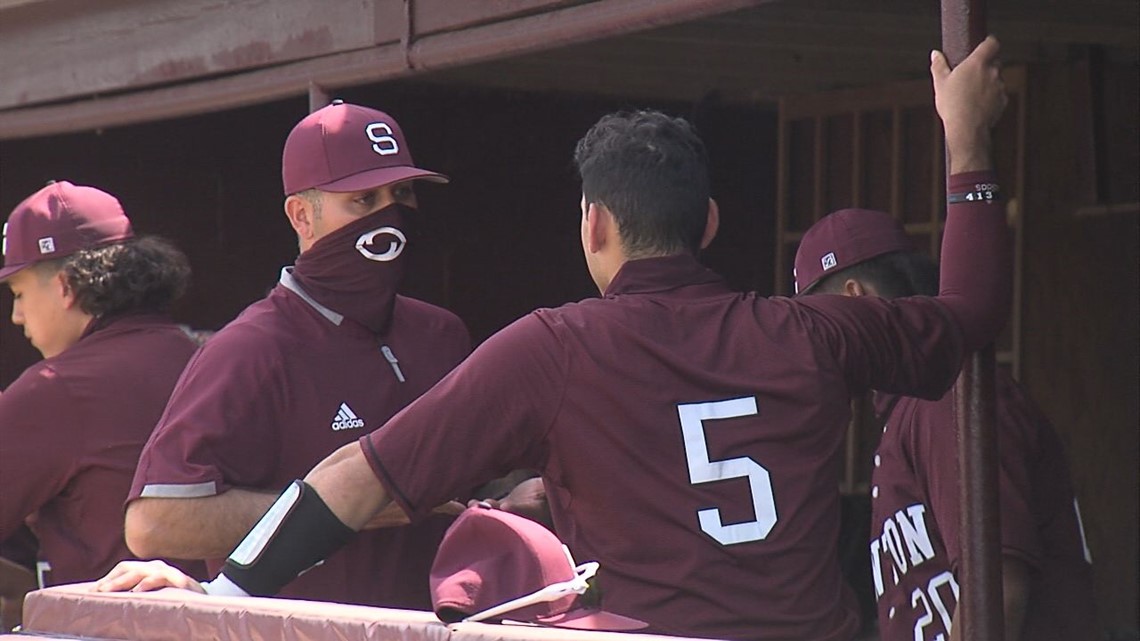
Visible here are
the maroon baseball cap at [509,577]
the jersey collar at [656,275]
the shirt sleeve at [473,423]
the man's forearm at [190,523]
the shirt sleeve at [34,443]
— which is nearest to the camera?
the maroon baseball cap at [509,577]

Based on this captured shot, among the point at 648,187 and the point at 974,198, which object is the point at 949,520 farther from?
the point at 648,187

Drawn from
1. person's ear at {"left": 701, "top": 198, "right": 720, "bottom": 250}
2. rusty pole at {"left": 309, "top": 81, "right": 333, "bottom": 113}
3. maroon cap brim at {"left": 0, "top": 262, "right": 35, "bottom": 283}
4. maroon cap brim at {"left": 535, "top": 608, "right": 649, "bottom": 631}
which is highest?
rusty pole at {"left": 309, "top": 81, "right": 333, "bottom": 113}

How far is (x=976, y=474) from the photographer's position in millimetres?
2711

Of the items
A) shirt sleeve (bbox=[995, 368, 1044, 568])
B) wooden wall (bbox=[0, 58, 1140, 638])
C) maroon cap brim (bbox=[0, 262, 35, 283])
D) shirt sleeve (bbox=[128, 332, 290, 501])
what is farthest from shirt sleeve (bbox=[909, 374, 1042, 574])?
wooden wall (bbox=[0, 58, 1140, 638])

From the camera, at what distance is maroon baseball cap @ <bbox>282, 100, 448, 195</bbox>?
3.48m

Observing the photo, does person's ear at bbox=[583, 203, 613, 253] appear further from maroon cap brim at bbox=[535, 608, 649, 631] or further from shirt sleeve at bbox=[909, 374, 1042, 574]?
shirt sleeve at bbox=[909, 374, 1042, 574]

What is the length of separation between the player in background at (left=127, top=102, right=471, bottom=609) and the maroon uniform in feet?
2.77

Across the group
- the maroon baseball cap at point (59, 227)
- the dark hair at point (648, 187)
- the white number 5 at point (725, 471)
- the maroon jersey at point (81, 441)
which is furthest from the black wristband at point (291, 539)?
the maroon baseball cap at point (59, 227)

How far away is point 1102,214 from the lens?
6.13m

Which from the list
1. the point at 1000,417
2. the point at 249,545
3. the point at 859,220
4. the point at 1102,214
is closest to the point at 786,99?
the point at 1102,214

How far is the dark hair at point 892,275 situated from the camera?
3516 mm

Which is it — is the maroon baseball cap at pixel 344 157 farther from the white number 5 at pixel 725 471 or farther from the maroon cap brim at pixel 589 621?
the maroon cap brim at pixel 589 621

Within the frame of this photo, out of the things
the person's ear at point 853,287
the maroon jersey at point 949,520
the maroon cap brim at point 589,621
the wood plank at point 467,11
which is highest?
the wood plank at point 467,11

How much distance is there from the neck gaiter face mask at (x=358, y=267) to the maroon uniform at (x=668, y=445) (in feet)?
3.38
